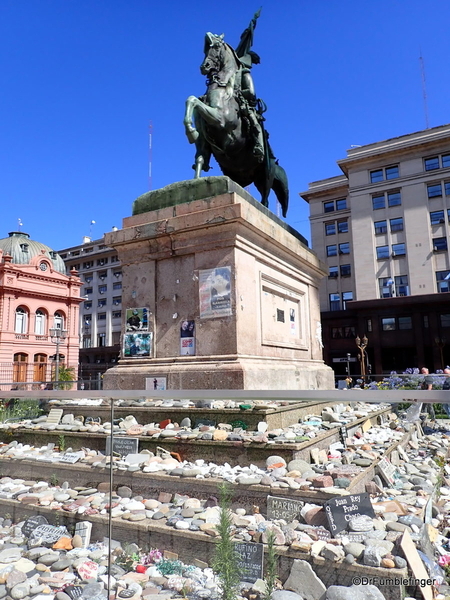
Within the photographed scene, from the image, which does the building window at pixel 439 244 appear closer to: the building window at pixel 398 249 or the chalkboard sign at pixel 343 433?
the building window at pixel 398 249

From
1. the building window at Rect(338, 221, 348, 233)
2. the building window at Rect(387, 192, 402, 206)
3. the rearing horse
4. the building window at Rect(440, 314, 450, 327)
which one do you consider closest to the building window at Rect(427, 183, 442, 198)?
the building window at Rect(387, 192, 402, 206)

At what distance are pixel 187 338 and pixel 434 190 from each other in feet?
143

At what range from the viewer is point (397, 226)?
44531 mm

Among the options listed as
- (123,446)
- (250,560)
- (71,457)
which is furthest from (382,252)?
(250,560)

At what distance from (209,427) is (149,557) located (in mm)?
1882

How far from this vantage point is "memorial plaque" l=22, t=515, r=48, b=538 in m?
3.43

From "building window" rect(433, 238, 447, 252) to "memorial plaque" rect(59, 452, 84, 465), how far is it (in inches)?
1741

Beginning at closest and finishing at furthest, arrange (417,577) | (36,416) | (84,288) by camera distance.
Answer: (417,577), (36,416), (84,288)

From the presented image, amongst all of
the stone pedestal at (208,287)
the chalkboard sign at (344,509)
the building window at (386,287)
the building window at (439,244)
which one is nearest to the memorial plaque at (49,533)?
the chalkboard sign at (344,509)

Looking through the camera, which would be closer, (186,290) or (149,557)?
(149,557)

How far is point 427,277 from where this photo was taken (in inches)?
1656

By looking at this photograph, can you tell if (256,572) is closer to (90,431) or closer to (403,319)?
(90,431)

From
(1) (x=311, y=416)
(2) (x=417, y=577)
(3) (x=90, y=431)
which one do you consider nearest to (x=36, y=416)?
(3) (x=90, y=431)

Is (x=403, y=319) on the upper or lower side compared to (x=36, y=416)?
upper
